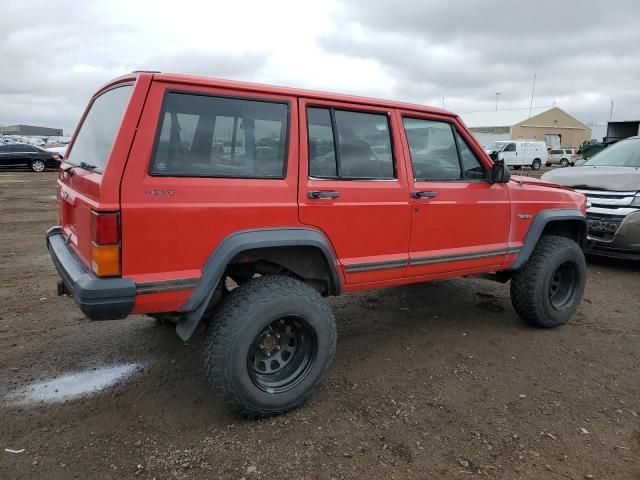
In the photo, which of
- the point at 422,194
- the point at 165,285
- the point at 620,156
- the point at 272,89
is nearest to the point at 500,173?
the point at 422,194

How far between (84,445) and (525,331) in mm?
3626

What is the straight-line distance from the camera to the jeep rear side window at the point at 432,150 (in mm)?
3508

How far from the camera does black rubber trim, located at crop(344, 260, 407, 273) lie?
316 centimetres

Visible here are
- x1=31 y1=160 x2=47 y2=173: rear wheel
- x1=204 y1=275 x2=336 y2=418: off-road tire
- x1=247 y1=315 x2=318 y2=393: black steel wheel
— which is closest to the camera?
x1=204 y1=275 x2=336 y2=418: off-road tire

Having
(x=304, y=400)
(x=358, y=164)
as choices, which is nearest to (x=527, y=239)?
(x=358, y=164)

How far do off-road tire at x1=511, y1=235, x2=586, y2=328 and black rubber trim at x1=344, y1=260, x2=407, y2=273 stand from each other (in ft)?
4.74

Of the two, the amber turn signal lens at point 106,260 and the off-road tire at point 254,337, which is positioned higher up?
the amber turn signal lens at point 106,260

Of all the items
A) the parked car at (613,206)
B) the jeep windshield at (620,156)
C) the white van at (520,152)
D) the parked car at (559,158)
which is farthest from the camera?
the parked car at (559,158)

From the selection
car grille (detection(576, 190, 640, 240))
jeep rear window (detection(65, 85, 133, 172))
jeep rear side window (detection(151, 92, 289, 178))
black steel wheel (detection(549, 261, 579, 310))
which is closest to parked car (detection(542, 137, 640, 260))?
car grille (detection(576, 190, 640, 240))

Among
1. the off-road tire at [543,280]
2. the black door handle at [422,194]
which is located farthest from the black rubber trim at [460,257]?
the black door handle at [422,194]

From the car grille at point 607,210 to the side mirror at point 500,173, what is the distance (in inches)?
137

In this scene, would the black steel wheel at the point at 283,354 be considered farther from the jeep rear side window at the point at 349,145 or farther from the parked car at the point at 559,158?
the parked car at the point at 559,158

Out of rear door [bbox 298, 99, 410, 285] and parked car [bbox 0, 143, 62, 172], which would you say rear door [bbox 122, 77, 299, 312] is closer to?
rear door [bbox 298, 99, 410, 285]

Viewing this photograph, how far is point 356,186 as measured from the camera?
313 centimetres
